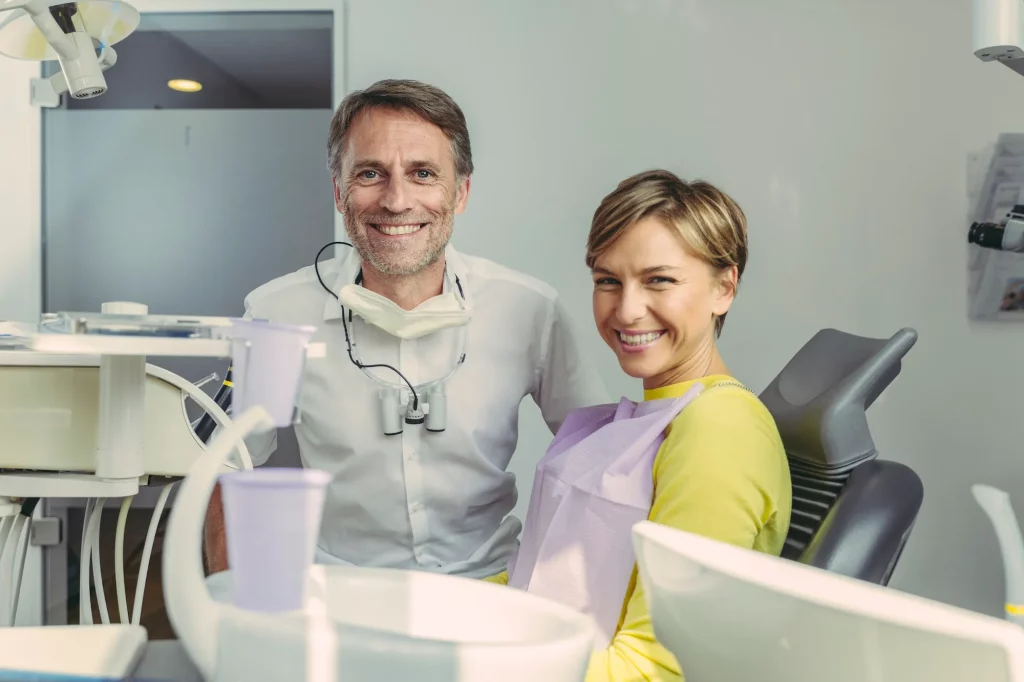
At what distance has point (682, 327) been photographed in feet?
3.96

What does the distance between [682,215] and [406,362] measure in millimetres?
682

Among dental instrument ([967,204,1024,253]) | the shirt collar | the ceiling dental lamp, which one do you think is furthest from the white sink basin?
dental instrument ([967,204,1024,253])

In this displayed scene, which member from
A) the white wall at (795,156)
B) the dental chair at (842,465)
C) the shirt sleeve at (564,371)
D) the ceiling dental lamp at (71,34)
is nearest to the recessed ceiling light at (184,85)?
the white wall at (795,156)

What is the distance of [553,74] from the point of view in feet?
7.50

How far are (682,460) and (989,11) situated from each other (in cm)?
61

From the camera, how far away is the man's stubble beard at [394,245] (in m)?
1.62

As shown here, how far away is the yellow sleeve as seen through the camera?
912mm

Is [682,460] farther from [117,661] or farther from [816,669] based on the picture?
[117,661]

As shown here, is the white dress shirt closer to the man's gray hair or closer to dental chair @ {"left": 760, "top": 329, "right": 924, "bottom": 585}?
the man's gray hair

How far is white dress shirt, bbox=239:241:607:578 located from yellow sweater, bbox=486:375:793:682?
661mm

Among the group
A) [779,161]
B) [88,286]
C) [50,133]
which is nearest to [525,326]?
[779,161]

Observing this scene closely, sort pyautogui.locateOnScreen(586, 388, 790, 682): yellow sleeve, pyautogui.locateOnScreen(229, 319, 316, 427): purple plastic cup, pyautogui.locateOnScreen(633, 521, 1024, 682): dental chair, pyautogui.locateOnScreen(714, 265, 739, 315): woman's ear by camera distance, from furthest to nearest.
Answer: pyautogui.locateOnScreen(714, 265, 739, 315): woman's ear, pyautogui.locateOnScreen(586, 388, 790, 682): yellow sleeve, pyautogui.locateOnScreen(229, 319, 316, 427): purple plastic cup, pyautogui.locateOnScreen(633, 521, 1024, 682): dental chair

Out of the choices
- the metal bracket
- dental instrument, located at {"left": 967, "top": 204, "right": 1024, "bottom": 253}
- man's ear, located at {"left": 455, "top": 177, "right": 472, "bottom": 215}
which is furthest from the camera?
the metal bracket

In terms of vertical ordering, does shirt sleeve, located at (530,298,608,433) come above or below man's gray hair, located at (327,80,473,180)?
below
